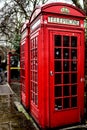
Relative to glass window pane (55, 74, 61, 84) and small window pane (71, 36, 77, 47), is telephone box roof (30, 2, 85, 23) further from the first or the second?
glass window pane (55, 74, 61, 84)

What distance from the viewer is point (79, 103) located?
607cm

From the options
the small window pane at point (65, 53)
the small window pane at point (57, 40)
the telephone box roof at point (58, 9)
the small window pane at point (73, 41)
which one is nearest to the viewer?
the telephone box roof at point (58, 9)

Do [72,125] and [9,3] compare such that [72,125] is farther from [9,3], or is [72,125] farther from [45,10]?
[9,3]

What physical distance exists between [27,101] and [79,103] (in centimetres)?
210

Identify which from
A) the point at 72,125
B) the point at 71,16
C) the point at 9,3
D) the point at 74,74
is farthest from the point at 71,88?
the point at 9,3

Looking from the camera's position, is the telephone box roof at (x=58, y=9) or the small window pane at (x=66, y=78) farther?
the small window pane at (x=66, y=78)

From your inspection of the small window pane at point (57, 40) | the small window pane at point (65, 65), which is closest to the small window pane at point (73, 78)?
the small window pane at point (65, 65)

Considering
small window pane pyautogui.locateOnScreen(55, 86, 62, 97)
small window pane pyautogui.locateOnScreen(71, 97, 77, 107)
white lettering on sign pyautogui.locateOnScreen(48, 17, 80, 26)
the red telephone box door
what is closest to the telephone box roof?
white lettering on sign pyautogui.locateOnScreen(48, 17, 80, 26)

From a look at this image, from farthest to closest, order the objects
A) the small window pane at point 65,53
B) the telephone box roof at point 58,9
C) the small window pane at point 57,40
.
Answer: the small window pane at point 65,53, the small window pane at point 57,40, the telephone box roof at point 58,9

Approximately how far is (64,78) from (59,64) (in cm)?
36

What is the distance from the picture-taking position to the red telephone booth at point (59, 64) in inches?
221

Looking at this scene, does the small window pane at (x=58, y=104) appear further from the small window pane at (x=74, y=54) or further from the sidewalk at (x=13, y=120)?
the small window pane at (x=74, y=54)

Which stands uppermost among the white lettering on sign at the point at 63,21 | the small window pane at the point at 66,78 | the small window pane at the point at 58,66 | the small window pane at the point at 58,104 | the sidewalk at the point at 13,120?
the white lettering on sign at the point at 63,21

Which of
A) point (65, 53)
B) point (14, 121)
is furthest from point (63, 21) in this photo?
point (14, 121)
